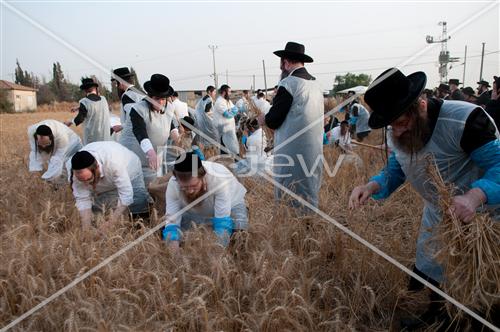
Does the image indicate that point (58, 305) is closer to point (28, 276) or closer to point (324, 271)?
point (28, 276)

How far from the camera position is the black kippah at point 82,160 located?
285 centimetres

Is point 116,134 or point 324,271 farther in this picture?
point 116,134

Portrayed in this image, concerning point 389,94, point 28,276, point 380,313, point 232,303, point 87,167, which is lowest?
point 380,313

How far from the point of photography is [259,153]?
4746 mm

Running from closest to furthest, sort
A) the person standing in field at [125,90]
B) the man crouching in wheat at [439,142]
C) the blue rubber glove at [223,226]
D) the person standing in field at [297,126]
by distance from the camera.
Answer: the man crouching in wheat at [439,142] → the blue rubber glove at [223,226] → the person standing in field at [297,126] → the person standing in field at [125,90]

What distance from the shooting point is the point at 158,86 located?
365 cm

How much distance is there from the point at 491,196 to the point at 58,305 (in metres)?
1.98

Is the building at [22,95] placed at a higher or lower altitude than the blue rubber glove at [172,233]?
higher

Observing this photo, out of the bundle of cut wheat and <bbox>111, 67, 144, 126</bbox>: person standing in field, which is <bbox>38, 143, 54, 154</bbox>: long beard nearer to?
<bbox>111, 67, 144, 126</bbox>: person standing in field

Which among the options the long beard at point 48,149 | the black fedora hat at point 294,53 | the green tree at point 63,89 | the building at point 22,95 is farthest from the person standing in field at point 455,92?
the building at point 22,95

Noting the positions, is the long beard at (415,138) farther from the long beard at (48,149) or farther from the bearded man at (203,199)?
the long beard at (48,149)

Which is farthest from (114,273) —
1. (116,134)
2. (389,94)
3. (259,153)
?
(116,134)

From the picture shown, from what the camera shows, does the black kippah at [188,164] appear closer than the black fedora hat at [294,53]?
Yes

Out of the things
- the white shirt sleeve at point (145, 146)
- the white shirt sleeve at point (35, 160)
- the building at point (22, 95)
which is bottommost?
the white shirt sleeve at point (35, 160)
